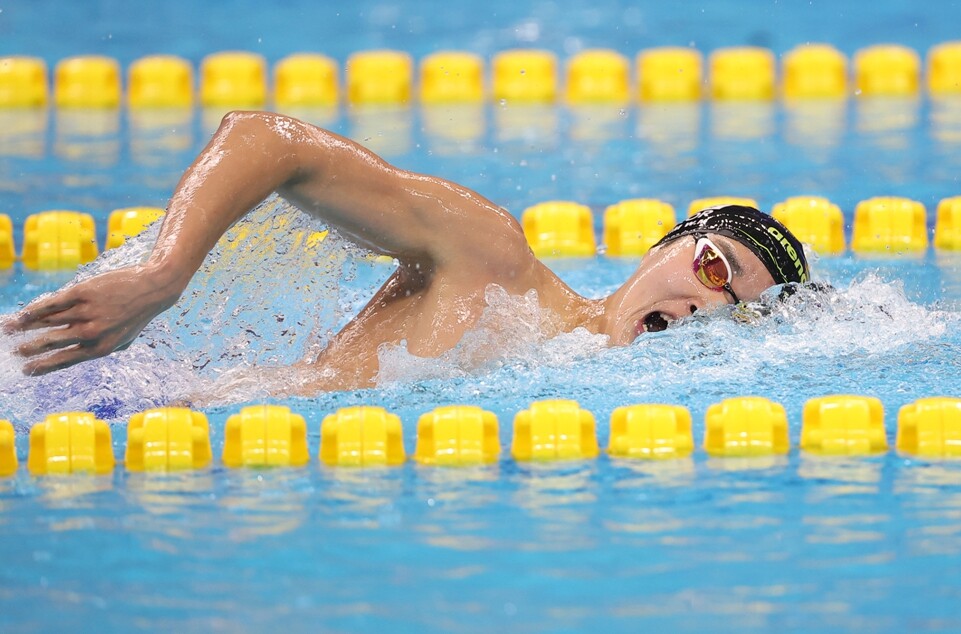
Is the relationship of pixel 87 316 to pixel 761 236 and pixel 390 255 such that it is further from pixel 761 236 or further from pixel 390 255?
pixel 761 236

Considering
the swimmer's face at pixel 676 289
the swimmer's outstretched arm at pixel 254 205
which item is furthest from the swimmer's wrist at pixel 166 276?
the swimmer's face at pixel 676 289

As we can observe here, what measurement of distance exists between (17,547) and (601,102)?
5061 millimetres

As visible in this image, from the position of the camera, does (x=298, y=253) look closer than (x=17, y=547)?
No

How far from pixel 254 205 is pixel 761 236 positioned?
3.81 feet

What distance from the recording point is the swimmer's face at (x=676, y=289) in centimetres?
300

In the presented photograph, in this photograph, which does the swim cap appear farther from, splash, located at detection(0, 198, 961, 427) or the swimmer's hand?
the swimmer's hand

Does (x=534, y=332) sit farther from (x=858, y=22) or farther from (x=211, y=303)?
(x=858, y=22)

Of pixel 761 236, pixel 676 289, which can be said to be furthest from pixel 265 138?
pixel 761 236

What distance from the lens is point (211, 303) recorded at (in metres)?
3.07

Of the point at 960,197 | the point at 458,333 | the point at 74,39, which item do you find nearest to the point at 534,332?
the point at 458,333

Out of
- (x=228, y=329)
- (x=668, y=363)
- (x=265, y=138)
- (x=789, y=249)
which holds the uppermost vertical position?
(x=265, y=138)

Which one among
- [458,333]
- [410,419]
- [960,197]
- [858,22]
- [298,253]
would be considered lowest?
[410,419]

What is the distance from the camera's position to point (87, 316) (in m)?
2.18

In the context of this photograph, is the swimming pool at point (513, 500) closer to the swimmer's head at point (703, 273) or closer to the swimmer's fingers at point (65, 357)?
the swimmer's head at point (703, 273)
